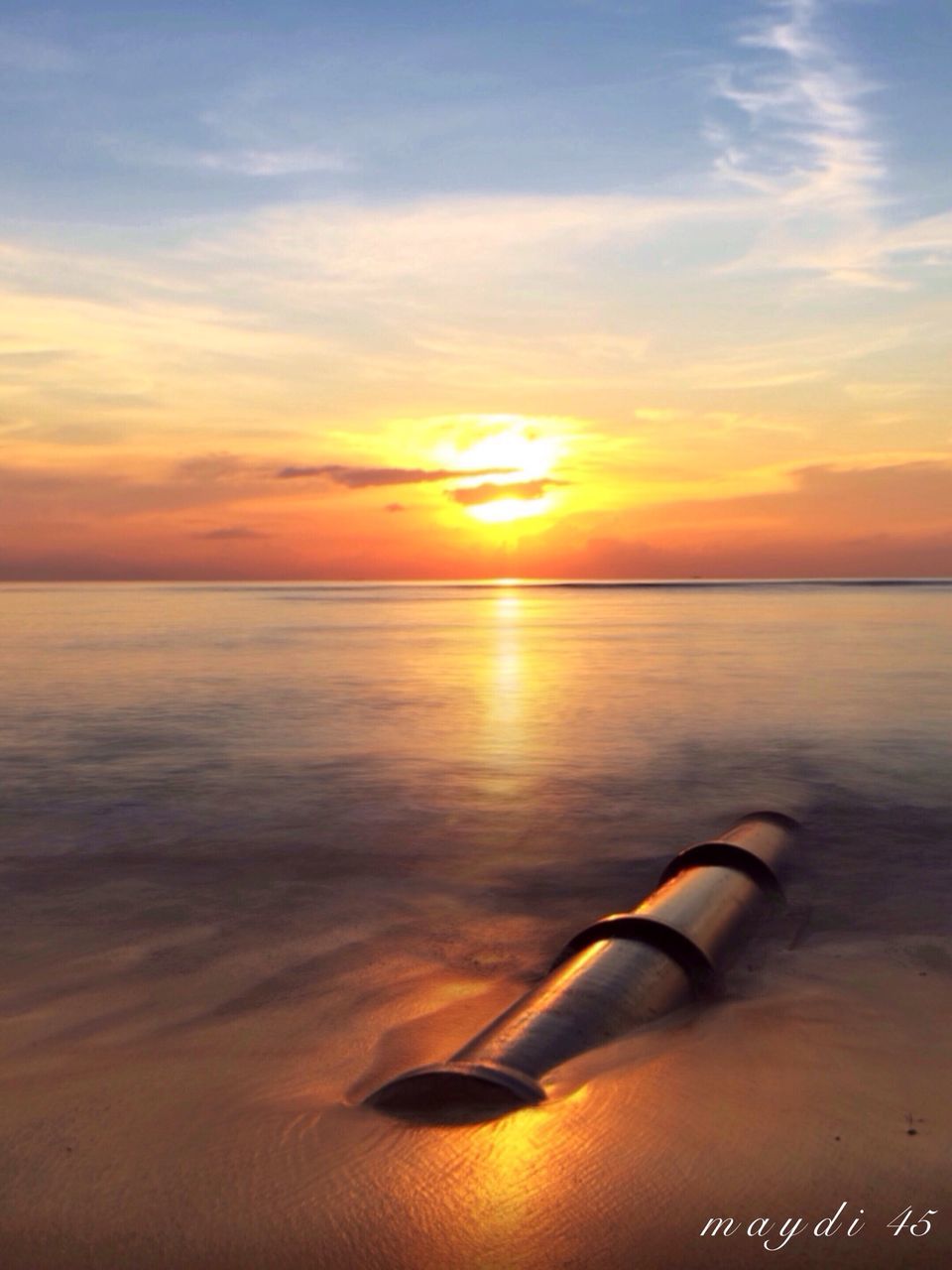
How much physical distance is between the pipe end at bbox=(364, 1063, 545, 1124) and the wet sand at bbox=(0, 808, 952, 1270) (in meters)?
0.11

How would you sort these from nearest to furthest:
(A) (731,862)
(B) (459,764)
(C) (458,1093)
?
(C) (458,1093) → (A) (731,862) → (B) (459,764)

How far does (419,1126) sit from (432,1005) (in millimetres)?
2032

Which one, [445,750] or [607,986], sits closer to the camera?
[607,986]

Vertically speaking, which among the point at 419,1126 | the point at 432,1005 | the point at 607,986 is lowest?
the point at 432,1005

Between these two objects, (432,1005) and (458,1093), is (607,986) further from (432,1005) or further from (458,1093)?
(458,1093)

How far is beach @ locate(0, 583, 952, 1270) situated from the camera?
520 cm

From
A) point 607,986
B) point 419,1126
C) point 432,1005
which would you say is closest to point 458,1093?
point 419,1126

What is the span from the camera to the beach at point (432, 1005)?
520cm

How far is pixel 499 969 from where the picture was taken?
28.9ft

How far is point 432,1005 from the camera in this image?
7.95 metres

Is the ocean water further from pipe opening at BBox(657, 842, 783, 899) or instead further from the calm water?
pipe opening at BBox(657, 842, 783, 899)

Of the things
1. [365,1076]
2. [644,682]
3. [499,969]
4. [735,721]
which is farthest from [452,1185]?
[644,682]

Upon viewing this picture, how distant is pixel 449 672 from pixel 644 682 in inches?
322

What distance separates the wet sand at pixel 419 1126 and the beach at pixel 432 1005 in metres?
0.02
